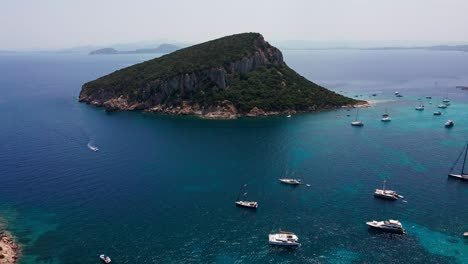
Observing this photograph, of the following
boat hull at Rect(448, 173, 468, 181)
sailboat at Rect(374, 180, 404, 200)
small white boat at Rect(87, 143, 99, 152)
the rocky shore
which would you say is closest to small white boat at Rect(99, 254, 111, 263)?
the rocky shore

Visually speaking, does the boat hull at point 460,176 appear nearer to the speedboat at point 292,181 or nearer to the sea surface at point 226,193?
the sea surface at point 226,193

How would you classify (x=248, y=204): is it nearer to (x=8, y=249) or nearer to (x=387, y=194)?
(x=387, y=194)

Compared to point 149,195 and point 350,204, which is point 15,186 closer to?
point 149,195

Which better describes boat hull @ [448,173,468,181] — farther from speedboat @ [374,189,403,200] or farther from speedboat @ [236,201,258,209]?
speedboat @ [236,201,258,209]

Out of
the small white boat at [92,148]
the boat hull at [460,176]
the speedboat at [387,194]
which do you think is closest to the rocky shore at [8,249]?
the small white boat at [92,148]

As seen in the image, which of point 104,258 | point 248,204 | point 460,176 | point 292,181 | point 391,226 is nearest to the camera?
point 104,258

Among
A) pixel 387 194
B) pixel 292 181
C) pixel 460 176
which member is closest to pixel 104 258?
pixel 292 181

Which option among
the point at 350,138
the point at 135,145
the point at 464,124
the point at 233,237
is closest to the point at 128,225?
the point at 233,237
